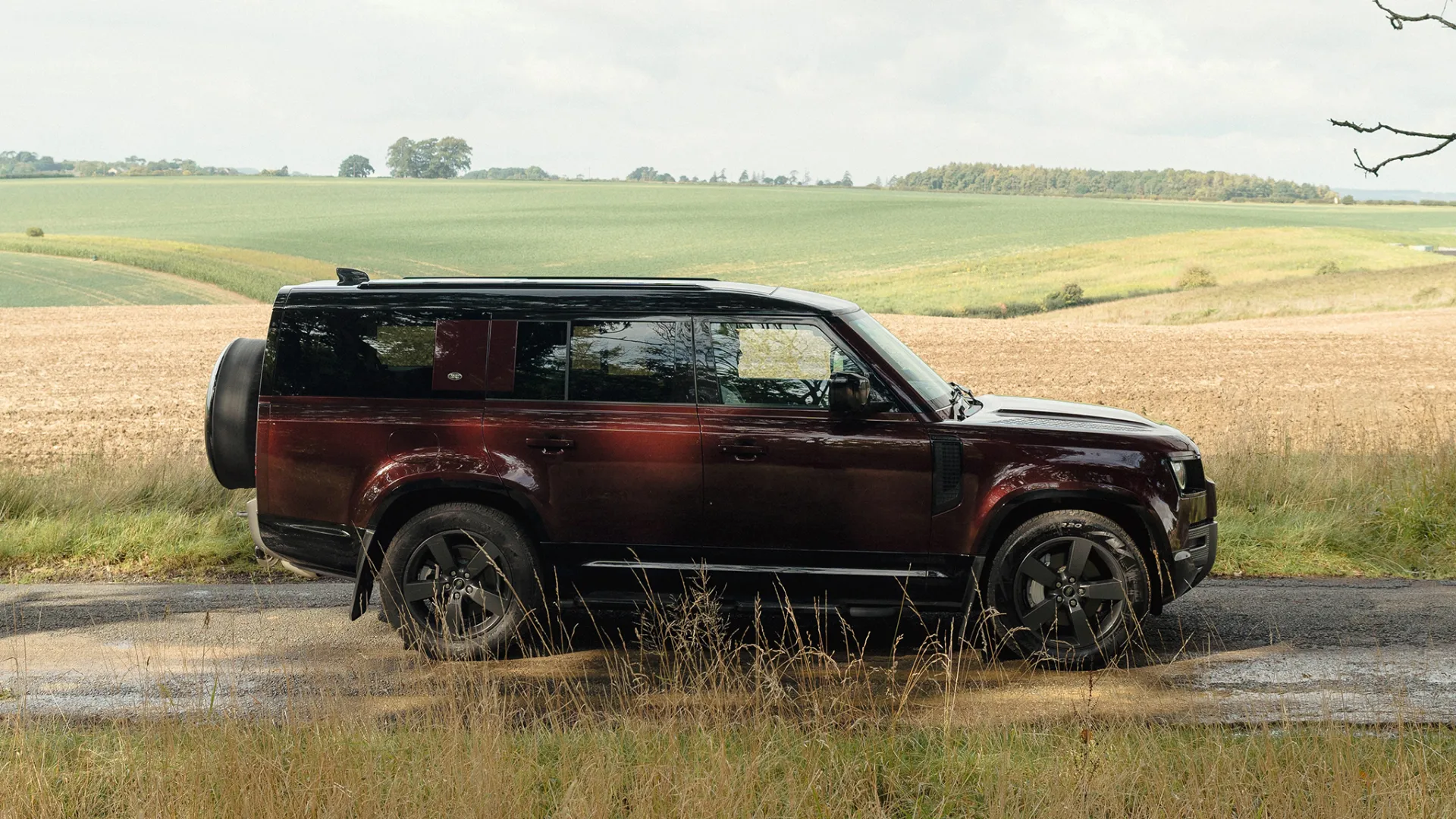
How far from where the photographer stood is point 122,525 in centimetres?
965

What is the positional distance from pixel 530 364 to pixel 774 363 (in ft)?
4.20

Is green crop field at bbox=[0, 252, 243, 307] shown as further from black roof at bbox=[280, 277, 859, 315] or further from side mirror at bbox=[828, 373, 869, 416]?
side mirror at bbox=[828, 373, 869, 416]

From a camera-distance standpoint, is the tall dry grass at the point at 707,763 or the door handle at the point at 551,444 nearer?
the tall dry grass at the point at 707,763

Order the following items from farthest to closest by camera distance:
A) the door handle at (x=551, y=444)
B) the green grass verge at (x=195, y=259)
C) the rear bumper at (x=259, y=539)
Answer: the green grass verge at (x=195, y=259) < the rear bumper at (x=259, y=539) < the door handle at (x=551, y=444)

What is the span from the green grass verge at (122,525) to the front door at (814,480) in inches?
174

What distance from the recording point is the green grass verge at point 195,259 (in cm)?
5438

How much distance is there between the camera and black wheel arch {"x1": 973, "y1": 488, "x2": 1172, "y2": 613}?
6.20 meters

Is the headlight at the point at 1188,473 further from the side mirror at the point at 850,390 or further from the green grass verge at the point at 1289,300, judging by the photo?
the green grass verge at the point at 1289,300

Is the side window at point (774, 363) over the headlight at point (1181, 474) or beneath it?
over

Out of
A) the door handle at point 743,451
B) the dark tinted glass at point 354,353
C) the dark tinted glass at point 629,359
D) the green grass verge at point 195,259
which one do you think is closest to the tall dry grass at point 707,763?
the door handle at point 743,451

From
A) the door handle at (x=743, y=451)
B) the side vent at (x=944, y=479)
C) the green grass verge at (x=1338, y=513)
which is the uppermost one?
the door handle at (x=743, y=451)

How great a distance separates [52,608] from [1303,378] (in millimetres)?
24431

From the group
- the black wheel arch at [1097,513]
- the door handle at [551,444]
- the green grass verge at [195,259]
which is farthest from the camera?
the green grass verge at [195,259]

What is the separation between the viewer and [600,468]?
6324mm
